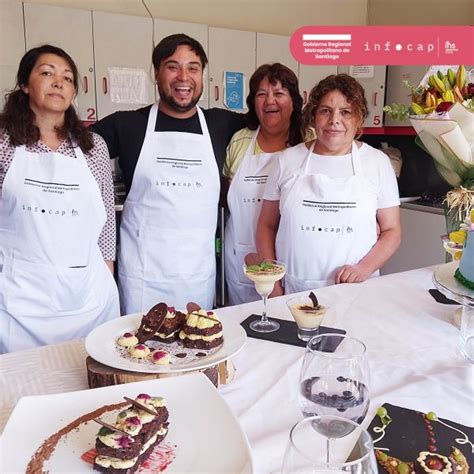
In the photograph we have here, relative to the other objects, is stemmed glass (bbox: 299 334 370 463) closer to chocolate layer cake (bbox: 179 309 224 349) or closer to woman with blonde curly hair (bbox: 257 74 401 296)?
chocolate layer cake (bbox: 179 309 224 349)

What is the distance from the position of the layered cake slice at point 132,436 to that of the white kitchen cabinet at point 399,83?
3950mm

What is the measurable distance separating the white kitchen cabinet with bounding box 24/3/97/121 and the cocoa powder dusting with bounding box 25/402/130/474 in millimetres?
2811

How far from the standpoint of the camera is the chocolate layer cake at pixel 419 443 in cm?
82

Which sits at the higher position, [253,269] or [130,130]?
[130,130]

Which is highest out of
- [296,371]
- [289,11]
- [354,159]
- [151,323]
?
[289,11]

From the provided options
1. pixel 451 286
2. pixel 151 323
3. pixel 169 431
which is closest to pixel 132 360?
pixel 151 323

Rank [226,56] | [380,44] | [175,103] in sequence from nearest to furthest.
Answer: [175,103] → [226,56] → [380,44]

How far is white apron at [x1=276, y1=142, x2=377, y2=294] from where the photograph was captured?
1.97 metres

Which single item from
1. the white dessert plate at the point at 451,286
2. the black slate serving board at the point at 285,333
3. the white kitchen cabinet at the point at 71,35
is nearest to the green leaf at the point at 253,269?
the black slate serving board at the point at 285,333

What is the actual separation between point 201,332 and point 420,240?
3.12 m

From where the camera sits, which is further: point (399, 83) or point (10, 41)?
point (399, 83)

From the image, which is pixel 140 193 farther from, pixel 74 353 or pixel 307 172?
pixel 74 353

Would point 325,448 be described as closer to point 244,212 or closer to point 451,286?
point 451,286

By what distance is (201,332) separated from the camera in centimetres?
114
